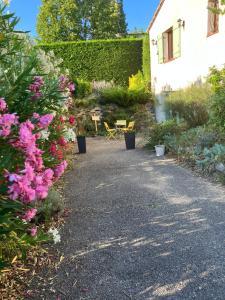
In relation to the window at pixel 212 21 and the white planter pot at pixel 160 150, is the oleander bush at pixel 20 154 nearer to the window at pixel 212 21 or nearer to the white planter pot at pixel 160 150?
the white planter pot at pixel 160 150

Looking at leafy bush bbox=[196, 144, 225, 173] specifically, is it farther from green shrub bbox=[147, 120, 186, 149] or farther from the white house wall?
the white house wall

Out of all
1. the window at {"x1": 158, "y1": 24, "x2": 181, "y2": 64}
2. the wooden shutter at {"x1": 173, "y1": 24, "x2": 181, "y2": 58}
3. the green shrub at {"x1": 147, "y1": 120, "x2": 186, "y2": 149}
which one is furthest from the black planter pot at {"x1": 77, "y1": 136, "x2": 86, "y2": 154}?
the window at {"x1": 158, "y1": 24, "x2": 181, "y2": 64}

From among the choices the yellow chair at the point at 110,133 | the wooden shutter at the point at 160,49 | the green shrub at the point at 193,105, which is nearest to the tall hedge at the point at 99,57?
the wooden shutter at the point at 160,49

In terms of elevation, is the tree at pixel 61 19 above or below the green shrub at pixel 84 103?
above

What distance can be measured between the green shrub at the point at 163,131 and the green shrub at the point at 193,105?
565mm

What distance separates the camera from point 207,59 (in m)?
9.32

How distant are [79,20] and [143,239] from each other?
2820 cm

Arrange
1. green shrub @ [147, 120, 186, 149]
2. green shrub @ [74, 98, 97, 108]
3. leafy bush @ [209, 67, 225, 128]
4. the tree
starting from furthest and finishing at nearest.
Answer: the tree → green shrub @ [74, 98, 97, 108] → green shrub @ [147, 120, 186, 149] → leafy bush @ [209, 67, 225, 128]

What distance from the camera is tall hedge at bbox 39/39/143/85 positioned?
16766 millimetres

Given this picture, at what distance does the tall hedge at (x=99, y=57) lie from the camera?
16.8 meters

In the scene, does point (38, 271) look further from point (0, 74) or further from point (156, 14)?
point (156, 14)

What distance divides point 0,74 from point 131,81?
1330 cm

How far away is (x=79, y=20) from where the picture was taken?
28.5 meters

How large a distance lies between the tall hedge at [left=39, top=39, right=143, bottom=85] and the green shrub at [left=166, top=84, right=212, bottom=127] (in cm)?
782
